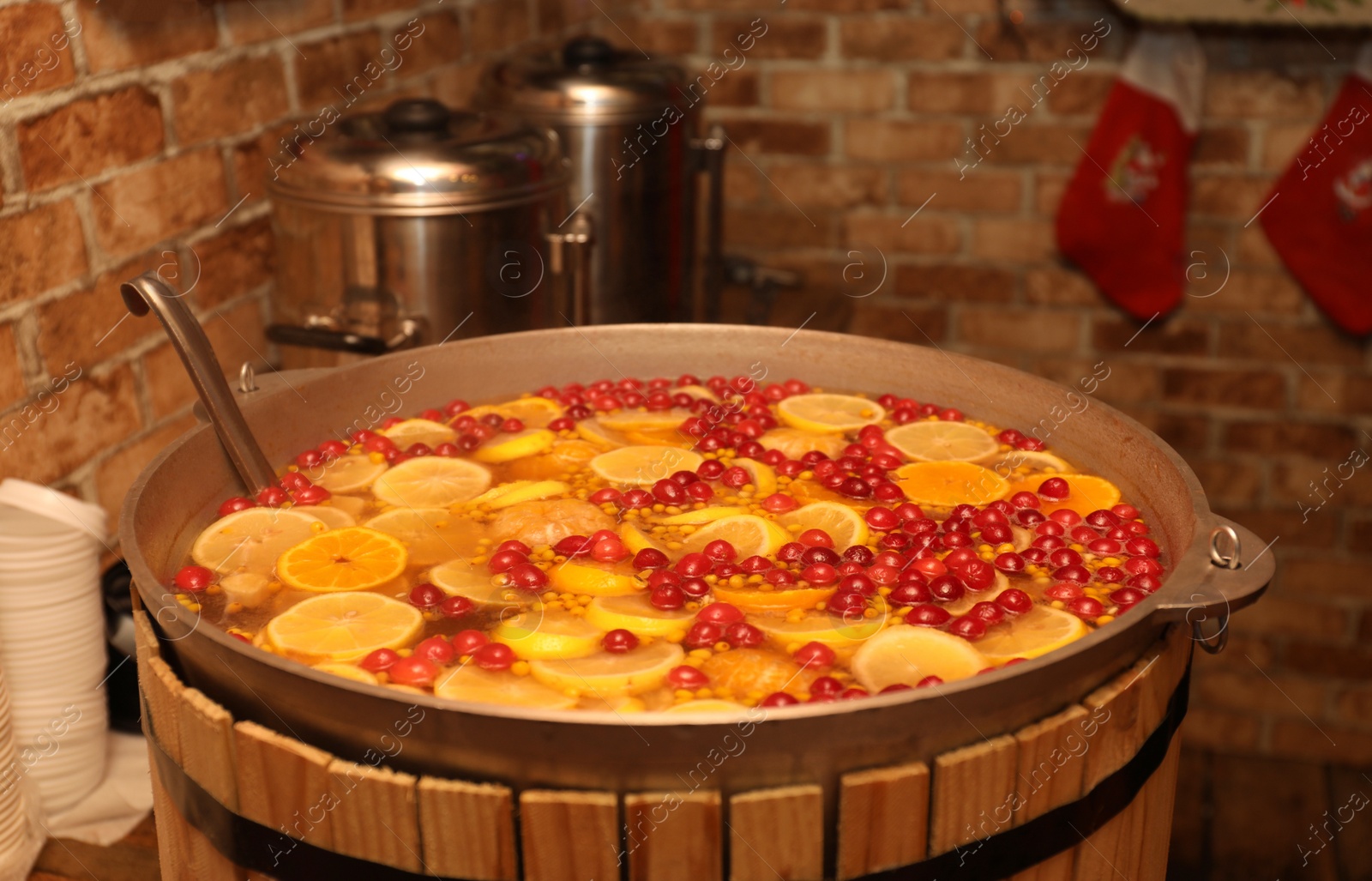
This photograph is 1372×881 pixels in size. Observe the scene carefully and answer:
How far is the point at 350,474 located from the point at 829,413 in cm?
76

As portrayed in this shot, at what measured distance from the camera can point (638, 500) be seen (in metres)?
1.79

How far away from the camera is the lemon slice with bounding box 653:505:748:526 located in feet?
5.71

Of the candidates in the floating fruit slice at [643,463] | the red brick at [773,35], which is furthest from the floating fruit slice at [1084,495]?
the red brick at [773,35]

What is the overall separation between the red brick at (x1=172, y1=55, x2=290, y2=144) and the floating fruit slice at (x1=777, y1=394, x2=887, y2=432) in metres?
1.13

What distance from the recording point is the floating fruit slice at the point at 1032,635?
139 centimetres

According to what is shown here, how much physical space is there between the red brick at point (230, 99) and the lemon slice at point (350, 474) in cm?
73

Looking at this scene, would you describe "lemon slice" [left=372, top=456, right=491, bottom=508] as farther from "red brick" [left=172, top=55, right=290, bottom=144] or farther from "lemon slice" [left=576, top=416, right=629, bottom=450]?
"red brick" [left=172, top=55, right=290, bottom=144]

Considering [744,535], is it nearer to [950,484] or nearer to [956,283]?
[950,484]

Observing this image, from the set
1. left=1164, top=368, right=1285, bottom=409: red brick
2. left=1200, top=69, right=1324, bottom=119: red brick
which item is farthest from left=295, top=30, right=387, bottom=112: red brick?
left=1164, top=368, right=1285, bottom=409: red brick

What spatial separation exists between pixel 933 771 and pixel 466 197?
1386 millimetres

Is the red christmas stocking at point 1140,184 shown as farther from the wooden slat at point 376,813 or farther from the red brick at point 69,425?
the wooden slat at point 376,813

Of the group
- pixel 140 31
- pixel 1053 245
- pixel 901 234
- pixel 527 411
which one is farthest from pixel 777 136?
pixel 140 31

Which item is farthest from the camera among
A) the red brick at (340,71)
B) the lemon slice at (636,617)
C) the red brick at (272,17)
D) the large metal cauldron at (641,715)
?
the red brick at (340,71)

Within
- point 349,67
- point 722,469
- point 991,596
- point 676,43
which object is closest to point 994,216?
point 676,43
